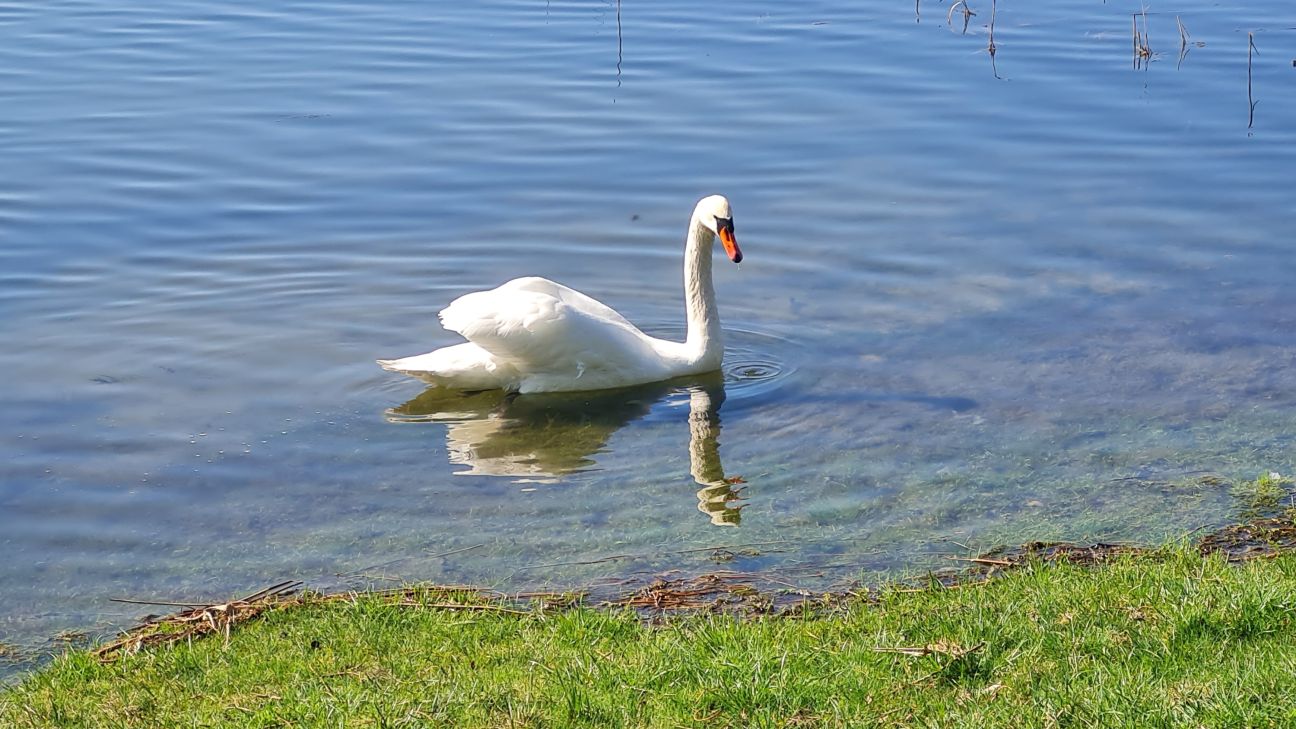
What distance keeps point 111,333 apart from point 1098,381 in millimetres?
6526

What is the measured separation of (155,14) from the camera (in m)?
21.5

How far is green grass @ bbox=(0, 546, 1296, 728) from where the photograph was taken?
16.4 feet

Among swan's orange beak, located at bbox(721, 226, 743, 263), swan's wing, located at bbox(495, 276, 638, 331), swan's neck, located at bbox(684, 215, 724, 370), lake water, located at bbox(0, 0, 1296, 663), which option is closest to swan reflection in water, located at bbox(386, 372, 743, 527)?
lake water, located at bbox(0, 0, 1296, 663)

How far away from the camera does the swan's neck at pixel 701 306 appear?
408 inches

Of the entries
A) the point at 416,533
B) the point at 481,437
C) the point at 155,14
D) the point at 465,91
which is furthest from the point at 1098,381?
the point at 155,14

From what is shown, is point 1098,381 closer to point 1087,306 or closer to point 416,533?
point 1087,306

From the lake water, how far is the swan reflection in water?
0.12 ft

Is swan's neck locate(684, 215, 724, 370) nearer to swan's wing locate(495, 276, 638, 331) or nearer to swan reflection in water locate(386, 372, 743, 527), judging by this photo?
swan reflection in water locate(386, 372, 743, 527)

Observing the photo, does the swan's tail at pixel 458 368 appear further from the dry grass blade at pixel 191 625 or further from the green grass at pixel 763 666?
the green grass at pixel 763 666

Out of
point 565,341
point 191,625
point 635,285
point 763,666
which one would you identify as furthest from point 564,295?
point 763,666

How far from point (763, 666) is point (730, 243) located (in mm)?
5117

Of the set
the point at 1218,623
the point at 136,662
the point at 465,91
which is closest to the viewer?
the point at 1218,623

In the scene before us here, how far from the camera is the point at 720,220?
1024 centimetres

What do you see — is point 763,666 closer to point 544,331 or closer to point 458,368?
point 544,331
